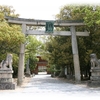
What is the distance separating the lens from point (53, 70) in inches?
1410

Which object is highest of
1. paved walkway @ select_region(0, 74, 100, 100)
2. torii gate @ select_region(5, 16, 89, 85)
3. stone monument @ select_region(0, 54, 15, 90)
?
torii gate @ select_region(5, 16, 89, 85)

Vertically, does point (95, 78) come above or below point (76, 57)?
below

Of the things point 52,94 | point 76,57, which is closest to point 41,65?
point 76,57

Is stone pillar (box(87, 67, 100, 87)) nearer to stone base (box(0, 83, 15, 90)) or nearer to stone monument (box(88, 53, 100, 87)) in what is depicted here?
stone monument (box(88, 53, 100, 87))

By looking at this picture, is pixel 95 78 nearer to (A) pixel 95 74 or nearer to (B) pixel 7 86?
(A) pixel 95 74

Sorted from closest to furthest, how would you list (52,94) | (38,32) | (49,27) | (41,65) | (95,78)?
(52,94)
(95,78)
(49,27)
(38,32)
(41,65)

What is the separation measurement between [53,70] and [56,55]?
14596 millimetres

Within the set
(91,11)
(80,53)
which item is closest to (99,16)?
(91,11)

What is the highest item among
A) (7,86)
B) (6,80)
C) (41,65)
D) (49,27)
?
(49,27)

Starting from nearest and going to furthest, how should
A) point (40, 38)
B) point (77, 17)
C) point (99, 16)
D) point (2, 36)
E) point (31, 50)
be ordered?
point (99, 16) < point (2, 36) < point (77, 17) < point (31, 50) < point (40, 38)

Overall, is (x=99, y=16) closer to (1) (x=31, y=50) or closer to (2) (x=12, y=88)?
(2) (x=12, y=88)

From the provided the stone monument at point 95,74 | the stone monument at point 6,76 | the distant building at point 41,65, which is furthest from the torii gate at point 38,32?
the distant building at point 41,65

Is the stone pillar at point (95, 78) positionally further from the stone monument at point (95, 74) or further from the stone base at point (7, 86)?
the stone base at point (7, 86)

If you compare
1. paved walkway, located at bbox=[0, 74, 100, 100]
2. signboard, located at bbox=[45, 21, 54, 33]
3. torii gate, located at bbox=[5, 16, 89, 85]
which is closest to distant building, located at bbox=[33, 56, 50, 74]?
torii gate, located at bbox=[5, 16, 89, 85]
